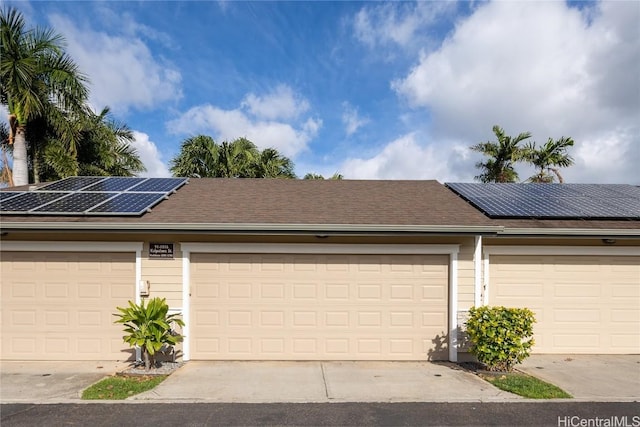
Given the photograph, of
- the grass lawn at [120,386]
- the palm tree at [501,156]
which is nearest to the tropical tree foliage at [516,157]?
the palm tree at [501,156]

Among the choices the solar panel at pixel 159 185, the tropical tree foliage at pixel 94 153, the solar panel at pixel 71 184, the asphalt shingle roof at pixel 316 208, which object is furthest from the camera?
the tropical tree foliage at pixel 94 153

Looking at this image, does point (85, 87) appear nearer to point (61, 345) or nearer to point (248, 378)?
point (61, 345)

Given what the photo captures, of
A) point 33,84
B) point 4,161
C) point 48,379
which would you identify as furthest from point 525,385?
point 4,161

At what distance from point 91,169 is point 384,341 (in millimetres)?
13536

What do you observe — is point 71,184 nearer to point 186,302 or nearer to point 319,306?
point 186,302

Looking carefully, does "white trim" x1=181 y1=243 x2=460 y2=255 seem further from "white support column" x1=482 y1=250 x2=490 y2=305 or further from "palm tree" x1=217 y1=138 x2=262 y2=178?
"palm tree" x1=217 y1=138 x2=262 y2=178

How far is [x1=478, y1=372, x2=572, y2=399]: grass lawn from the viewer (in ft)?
17.5

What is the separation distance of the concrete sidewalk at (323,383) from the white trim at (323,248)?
6.87 ft

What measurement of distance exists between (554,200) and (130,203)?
979cm

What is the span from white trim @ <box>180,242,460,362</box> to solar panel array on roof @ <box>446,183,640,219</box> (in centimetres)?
165

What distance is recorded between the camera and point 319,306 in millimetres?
7250

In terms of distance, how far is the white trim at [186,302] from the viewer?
703cm

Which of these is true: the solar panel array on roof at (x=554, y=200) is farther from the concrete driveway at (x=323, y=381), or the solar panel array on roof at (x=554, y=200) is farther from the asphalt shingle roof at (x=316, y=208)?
the concrete driveway at (x=323, y=381)

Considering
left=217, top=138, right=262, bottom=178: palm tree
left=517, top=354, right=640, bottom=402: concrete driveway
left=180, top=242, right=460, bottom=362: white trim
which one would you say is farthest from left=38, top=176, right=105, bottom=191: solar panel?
left=517, top=354, right=640, bottom=402: concrete driveway
